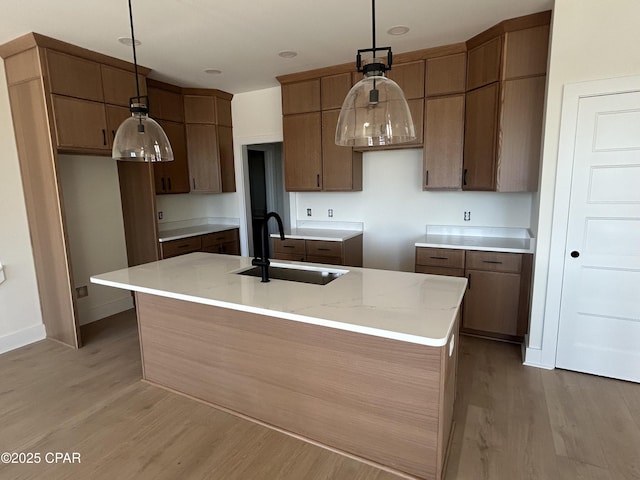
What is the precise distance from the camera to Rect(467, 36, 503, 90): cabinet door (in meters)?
2.95

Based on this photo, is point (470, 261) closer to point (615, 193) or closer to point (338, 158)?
point (615, 193)

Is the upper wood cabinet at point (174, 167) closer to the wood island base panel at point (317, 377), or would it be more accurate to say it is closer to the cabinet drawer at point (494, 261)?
the wood island base panel at point (317, 377)

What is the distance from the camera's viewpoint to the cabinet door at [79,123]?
2992mm

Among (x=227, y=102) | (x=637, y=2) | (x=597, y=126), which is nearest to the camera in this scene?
(x=637, y=2)

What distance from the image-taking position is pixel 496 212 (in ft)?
11.8

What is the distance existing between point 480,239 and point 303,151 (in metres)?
2.18

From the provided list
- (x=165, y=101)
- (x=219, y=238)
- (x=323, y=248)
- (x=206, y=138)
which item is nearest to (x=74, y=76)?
(x=165, y=101)

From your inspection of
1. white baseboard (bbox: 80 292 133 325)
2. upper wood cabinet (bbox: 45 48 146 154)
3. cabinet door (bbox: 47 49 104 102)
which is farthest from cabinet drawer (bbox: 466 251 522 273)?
white baseboard (bbox: 80 292 133 325)

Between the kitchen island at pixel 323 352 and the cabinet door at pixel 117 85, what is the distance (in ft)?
6.09

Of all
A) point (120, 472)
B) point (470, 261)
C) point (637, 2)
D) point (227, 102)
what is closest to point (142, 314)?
point (120, 472)

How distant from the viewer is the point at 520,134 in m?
2.93

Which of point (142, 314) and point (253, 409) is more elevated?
point (142, 314)

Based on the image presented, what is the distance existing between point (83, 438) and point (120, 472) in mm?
453

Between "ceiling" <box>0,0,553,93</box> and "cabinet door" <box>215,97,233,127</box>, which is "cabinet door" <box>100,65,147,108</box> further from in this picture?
"cabinet door" <box>215,97,233,127</box>
